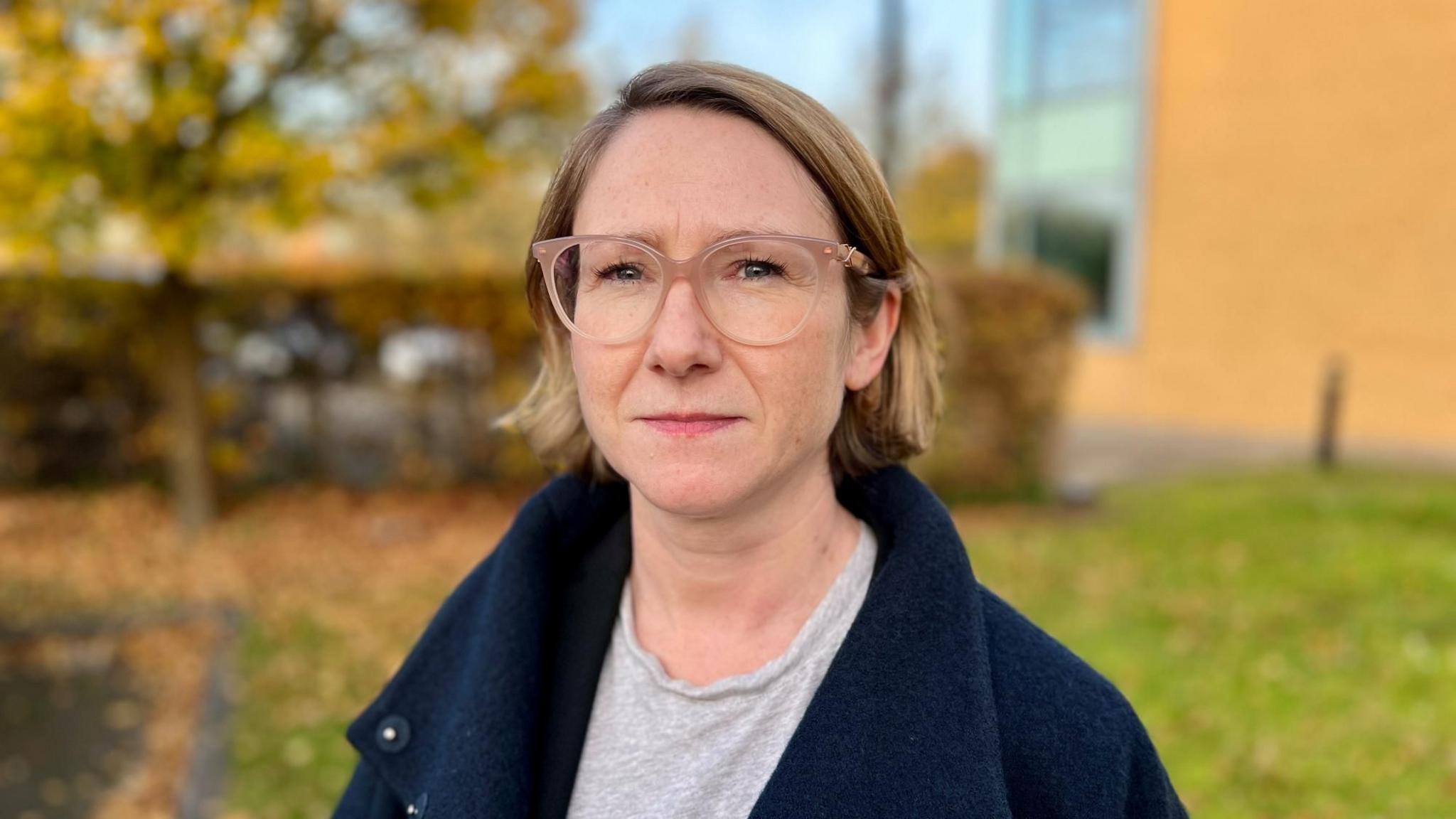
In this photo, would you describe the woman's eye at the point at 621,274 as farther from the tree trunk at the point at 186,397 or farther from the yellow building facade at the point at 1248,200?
the yellow building facade at the point at 1248,200

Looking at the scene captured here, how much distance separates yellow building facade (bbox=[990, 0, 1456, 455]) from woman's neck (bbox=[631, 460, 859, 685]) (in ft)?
32.6

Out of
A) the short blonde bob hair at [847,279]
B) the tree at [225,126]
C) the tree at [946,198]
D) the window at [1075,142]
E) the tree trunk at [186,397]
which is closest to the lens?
the short blonde bob hair at [847,279]

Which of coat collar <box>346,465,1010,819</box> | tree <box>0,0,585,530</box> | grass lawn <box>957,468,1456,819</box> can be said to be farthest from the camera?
tree <box>0,0,585,530</box>

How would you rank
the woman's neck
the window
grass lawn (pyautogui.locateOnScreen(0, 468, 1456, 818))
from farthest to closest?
1. the window
2. grass lawn (pyautogui.locateOnScreen(0, 468, 1456, 818))
3. the woman's neck

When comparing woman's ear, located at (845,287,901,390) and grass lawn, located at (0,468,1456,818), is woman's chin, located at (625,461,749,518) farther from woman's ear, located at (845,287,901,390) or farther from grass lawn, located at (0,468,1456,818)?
grass lawn, located at (0,468,1456,818)

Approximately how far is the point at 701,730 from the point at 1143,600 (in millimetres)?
5560

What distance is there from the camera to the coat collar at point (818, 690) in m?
1.42

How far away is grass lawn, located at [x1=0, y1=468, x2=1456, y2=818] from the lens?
431 centimetres

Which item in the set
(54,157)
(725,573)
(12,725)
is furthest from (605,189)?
(54,157)

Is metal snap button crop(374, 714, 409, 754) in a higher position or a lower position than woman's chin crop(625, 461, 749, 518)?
lower

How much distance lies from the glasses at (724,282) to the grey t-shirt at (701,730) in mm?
454

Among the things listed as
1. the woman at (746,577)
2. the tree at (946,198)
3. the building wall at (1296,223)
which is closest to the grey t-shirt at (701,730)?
the woman at (746,577)

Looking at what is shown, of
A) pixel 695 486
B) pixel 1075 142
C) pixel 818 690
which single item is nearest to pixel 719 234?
pixel 695 486

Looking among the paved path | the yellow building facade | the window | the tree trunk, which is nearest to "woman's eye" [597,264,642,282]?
the tree trunk
